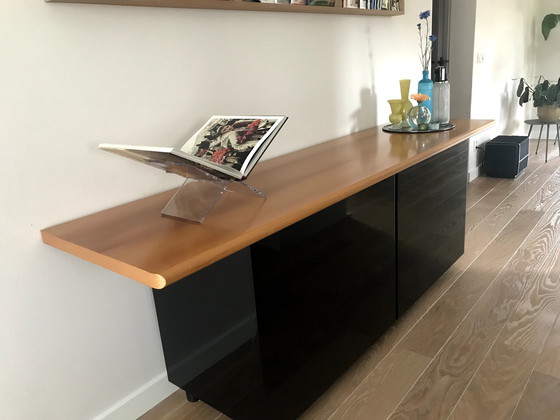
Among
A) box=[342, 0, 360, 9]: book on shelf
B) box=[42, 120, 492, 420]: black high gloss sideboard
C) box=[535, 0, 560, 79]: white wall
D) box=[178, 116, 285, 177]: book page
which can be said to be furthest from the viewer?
box=[535, 0, 560, 79]: white wall

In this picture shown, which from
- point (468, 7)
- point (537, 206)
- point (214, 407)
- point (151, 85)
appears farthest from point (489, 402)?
point (468, 7)

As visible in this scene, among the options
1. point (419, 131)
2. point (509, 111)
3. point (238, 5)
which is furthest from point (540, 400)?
point (509, 111)

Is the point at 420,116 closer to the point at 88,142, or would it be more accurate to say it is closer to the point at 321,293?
the point at 321,293

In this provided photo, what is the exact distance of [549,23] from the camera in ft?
17.1

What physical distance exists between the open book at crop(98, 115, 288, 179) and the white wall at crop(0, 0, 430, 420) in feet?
0.46

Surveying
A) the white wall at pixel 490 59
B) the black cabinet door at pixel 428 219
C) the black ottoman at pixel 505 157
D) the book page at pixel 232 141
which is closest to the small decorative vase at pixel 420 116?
the black cabinet door at pixel 428 219

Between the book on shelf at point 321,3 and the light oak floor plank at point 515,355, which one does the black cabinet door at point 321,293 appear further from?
the book on shelf at point 321,3

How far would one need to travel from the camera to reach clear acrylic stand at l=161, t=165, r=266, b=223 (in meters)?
1.26

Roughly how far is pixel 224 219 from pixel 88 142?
0.48m

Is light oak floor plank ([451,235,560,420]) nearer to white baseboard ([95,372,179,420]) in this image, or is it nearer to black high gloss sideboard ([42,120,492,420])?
black high gloss sideboard ([42,120,492,420])

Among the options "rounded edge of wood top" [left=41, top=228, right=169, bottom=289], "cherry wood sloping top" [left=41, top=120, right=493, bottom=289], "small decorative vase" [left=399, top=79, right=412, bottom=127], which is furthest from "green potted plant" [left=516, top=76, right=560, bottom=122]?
"rounded edge of wood top" [left=41, top=228, right=169, bottom=289]

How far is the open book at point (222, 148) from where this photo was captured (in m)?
1.16

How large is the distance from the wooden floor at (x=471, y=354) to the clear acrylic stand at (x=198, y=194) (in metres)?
0.76

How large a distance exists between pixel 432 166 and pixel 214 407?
1.28 m
